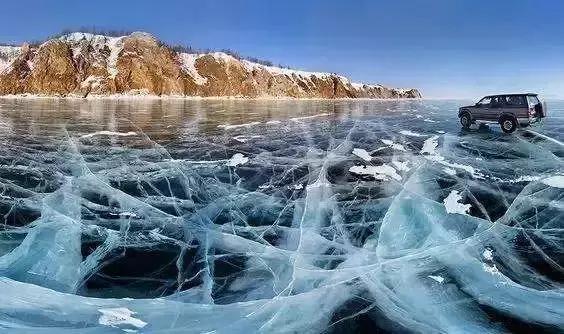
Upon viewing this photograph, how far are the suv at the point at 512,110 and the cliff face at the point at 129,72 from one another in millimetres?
83460

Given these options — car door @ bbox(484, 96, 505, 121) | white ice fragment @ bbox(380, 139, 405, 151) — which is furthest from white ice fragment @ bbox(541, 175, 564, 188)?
car door @ bbox(484, 96, 505, 121)

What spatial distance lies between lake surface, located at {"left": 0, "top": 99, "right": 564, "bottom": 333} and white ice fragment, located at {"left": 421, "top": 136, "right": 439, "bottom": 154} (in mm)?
747

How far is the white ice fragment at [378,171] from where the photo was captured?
11.3 metres

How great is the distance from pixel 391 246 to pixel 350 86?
14450 cm

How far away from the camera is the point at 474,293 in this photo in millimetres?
5695

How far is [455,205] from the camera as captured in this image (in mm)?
8898

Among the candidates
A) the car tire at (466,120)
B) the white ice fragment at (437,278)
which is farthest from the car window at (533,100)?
the white ice fragment at (437,278)

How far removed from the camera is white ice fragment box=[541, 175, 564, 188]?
10156 mm

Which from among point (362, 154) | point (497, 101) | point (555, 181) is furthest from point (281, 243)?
point (497, 101)

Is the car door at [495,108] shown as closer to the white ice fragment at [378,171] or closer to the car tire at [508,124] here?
the car tire at [508,124]

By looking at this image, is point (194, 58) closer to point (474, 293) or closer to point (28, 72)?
point (28, 72)

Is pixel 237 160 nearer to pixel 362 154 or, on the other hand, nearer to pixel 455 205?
pixel 362 154

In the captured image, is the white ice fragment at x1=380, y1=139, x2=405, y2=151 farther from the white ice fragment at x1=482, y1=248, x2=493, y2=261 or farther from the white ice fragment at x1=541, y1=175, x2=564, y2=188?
the white ice fragment at x1=482, y1=248, x2=493, y2=261

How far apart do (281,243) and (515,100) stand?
49.2ft
